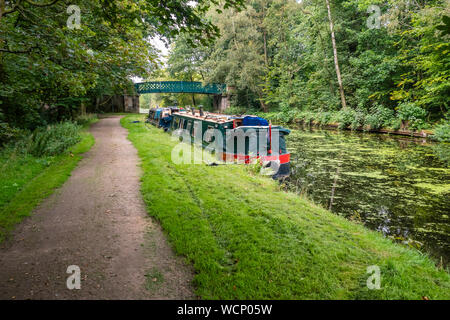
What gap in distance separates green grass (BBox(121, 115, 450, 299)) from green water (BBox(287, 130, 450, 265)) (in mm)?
1055

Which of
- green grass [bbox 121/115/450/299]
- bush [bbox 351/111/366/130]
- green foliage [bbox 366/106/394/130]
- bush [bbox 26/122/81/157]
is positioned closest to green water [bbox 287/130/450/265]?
green grass [bbox 121/115/450/299]

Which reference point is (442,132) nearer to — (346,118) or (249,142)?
(346,118)

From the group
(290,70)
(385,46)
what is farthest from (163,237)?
(290,70)

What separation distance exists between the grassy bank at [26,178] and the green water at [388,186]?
620 centimetres

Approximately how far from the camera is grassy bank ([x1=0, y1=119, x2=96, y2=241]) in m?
4.43

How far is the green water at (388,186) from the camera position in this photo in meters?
5.14

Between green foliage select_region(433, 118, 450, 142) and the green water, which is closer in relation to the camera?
the green water

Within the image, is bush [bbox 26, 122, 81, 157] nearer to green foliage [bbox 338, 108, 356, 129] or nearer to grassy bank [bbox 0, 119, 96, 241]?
grassy bank [bbox 0, 119, 96, 241]

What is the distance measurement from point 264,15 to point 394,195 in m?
29.8

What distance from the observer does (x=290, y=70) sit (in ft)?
98.4

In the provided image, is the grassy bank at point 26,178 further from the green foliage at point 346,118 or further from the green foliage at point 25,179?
the green foliage at point 346,118

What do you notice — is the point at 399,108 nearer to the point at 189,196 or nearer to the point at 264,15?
the point at 189,196

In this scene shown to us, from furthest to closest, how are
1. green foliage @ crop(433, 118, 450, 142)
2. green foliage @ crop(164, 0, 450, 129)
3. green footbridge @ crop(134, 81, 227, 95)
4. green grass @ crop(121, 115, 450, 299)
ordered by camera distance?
green footbridge @ crop(134, 81, 227, 95)
green foliage @ crop(164, 0, 450, 129)
green foliage @ crop(433, 118, 450, 142)
green grass @ crop(121, 115, 450, 299)

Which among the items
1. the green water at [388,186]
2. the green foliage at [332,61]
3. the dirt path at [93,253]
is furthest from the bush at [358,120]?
the dirt path at [93,253]
